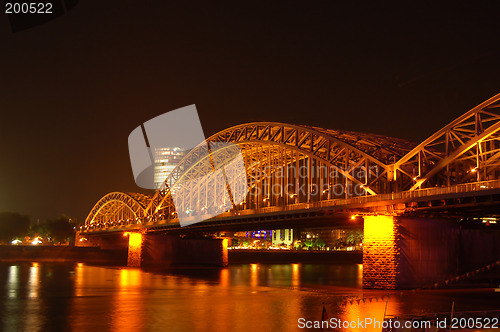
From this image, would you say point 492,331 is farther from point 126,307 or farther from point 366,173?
point 366,173

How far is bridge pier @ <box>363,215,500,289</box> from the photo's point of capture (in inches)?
1834

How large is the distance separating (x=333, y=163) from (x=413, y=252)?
15907mm

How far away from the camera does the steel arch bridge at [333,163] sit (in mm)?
46906

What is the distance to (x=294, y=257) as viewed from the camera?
139125 mm

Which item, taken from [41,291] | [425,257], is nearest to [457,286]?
[425,257]

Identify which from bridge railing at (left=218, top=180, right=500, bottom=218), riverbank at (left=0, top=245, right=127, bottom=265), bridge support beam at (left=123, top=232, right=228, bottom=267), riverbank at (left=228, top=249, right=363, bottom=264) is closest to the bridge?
bridge railing at (left=218, top=180, right=500, bottom=218)

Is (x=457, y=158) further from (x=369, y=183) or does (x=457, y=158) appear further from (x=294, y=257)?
(x=294, y=257)

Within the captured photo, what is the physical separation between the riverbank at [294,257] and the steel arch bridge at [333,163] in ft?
86.6

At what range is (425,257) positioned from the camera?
157 ft

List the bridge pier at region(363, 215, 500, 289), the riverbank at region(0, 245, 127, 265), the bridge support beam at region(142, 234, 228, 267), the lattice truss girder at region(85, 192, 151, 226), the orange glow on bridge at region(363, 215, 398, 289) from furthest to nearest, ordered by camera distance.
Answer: the lattice truss girder at region(85, 192, 151, 226) < the riverbank at region(0, 245, 127, 265) < the bridge support beam at region(142, 234, 228, 267) < the bridge pier at region(363, 215, 500, 289) < the orange glow on bridge at region(363, 215, 398, 289)

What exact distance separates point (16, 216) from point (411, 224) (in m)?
134

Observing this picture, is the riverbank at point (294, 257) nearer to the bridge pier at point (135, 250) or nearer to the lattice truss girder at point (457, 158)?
the bridge pier at point (135, 250)

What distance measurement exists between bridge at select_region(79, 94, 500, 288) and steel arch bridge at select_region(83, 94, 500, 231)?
0.11 meters

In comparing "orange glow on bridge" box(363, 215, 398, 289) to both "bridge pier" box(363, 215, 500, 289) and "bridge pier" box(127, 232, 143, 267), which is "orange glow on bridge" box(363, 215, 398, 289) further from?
"bridge pier" box(127, 232, 143, 267)
